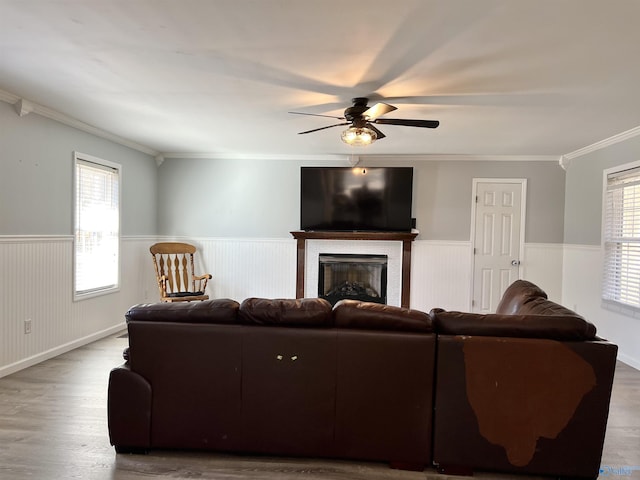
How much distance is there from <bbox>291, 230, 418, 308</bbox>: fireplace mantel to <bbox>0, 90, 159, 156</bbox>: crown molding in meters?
2.51

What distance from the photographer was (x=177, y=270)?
521 cm

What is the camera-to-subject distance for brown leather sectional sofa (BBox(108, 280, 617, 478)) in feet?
6.17

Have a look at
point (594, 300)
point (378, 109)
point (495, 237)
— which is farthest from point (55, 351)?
point (594, 300)

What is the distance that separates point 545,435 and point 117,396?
7.45 ft

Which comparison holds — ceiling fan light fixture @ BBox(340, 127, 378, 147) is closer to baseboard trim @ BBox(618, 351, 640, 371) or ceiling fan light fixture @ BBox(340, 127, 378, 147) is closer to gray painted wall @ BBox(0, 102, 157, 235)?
gray painted wall @ BBox(0, 102, 157, 235)

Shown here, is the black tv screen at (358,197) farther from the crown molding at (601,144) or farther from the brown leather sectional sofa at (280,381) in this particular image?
the brown leather sectional sofa at (280,381)

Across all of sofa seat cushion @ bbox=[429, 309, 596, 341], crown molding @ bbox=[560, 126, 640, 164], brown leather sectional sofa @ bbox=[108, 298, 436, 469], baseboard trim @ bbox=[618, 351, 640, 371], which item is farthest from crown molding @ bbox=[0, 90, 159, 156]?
baseboard trim @ bbox=[618, 351, 640, 371]

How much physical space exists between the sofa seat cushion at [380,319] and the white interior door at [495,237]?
3.71 meters

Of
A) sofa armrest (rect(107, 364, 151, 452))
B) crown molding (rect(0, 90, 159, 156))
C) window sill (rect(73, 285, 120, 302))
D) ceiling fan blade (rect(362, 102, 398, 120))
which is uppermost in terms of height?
crown molding (rect(0, 90, 159, 156))

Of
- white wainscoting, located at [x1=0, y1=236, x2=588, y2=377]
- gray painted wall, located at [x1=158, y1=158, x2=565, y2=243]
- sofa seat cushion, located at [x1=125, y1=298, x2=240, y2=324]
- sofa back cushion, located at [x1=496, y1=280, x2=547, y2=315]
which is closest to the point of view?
sofa seat cushion, located at [x1=125, y1=298, x2=240, y2=324]

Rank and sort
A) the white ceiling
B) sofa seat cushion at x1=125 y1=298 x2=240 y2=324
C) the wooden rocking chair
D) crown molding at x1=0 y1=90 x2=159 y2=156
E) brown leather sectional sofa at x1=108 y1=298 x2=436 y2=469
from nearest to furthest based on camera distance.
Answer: the white ceiling, brown leather sectional sofa at x1=108 y1=298 x2=436 y2=469, sofa seat cushion at x1=125 y1=298 x2=240 y2=324, crown molding at x1=0 y1=90 x2=159 y2=156, the wooden rocking chair

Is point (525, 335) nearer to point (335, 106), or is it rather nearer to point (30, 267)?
point (335, 106)

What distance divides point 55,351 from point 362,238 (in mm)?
3739

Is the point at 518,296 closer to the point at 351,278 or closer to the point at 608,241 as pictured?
the point at 608,241
